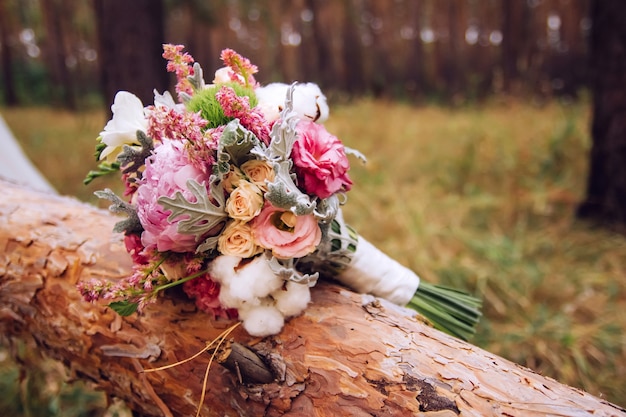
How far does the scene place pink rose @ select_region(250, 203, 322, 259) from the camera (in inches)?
35.7

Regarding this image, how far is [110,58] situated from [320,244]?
2.85 metres

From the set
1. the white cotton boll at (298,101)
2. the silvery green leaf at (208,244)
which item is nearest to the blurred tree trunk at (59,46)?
the white cotton boll at (298,101)

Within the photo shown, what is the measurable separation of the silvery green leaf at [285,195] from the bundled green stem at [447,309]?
508 mm

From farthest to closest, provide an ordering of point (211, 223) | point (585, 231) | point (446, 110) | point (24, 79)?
point (24, 79) < point (446, 110) < point (585, 231) < point (211, 223)

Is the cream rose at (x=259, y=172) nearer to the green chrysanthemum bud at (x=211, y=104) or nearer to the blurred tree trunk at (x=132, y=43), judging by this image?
the green chrysanthemum bud at (x=211, y=104)

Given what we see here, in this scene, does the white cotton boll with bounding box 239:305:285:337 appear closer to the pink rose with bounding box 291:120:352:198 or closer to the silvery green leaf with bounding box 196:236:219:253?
the silvery green leaf with bounding box 196:236:219:253

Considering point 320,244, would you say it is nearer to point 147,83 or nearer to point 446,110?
point 147,83

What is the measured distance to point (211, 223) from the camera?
92cm

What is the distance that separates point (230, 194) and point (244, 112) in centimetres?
16

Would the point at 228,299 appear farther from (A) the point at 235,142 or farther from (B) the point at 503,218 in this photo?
(B) the point at 503,218

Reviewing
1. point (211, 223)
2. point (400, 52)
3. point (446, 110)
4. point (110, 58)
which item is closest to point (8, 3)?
point (400, 52)

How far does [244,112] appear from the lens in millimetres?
936

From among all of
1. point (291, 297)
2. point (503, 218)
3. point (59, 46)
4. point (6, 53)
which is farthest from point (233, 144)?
point (6, 53)

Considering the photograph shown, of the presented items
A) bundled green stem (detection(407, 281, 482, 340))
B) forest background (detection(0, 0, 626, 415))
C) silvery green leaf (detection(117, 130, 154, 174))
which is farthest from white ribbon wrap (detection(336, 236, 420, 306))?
forest background (detection(0, 0, 626, 415))
